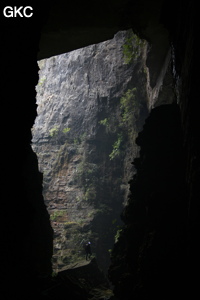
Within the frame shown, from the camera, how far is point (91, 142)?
21.8 m

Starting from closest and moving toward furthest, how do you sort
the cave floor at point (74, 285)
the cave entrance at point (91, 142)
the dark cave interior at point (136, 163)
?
the dark cave interior at point (136, 163)
the cave floor at point (74, 285)
the cave entrance at point (91, 142)

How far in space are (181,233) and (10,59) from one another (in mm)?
6248

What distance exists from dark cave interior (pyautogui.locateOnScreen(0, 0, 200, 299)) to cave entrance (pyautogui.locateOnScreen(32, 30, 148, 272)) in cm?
536

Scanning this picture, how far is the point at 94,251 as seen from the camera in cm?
1736

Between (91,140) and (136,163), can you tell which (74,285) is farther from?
(91,140)

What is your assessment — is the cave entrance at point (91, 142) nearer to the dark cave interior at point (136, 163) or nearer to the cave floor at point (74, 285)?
the cave floor at point (74, 285)

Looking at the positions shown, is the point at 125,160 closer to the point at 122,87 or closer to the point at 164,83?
the point at 122,87

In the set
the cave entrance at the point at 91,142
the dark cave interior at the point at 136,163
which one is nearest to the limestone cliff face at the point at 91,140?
the cave entrance at the point at 91,142

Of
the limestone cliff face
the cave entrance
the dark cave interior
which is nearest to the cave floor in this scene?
the dark cave interior

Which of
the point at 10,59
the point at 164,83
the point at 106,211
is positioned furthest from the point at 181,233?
the point at 106,211

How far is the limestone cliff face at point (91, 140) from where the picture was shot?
703 inches

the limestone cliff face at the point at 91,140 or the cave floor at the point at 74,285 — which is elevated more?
the limestone cliff face at the point at 91,140

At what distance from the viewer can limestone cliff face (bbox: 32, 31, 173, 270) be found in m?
Answer: 17.9

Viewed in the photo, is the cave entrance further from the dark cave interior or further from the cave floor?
the dark cave interior
